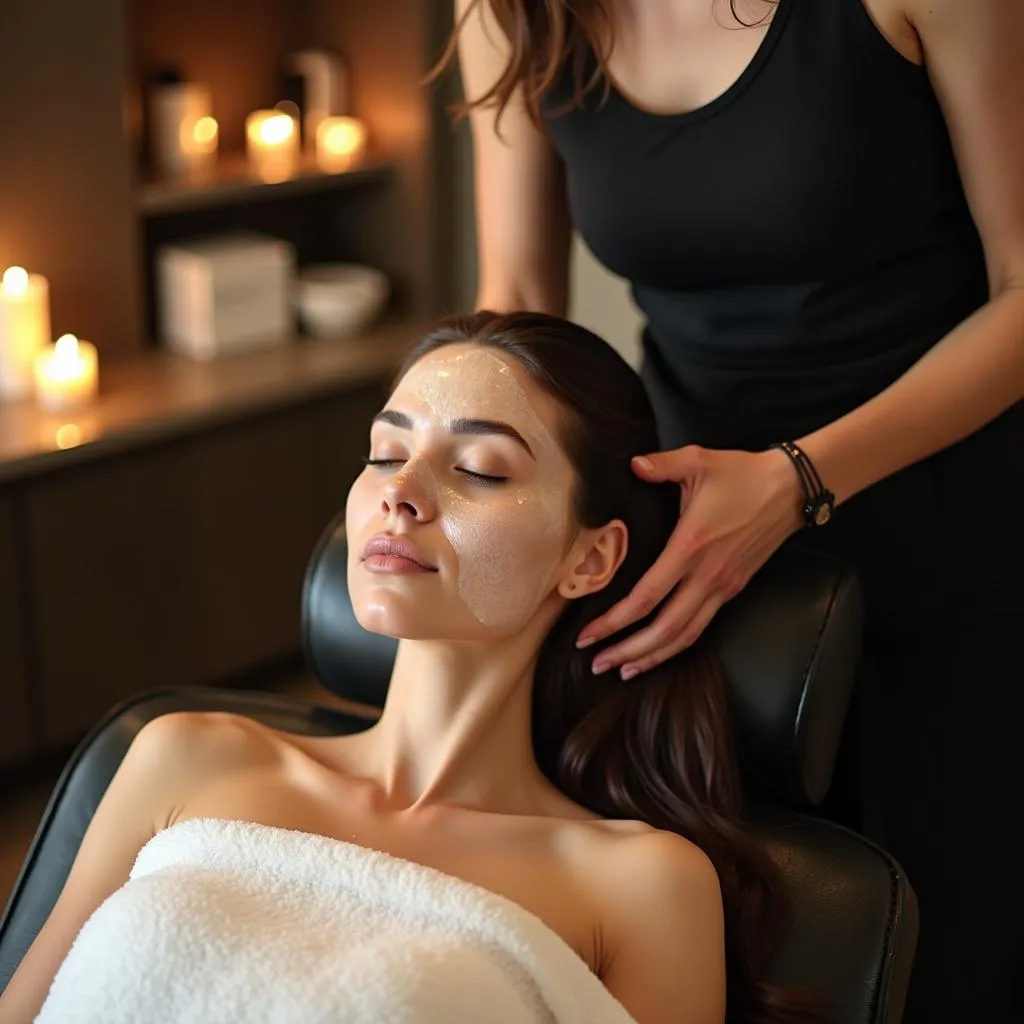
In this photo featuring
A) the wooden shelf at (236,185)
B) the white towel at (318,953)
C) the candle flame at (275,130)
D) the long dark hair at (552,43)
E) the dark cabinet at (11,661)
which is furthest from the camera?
the candle flame at (275,130)

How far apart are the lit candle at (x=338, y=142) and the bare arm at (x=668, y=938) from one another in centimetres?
241

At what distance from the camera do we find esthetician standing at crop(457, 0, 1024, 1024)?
54.6 inches

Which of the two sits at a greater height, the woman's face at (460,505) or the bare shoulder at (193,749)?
the woman's face at (460,505)

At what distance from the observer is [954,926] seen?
1592 millimetres

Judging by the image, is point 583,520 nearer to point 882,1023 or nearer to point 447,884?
point 447,884

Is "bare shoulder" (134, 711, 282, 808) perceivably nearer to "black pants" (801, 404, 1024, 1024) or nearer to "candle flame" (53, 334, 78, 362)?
"black pants" (801, 404, 1024, 1024)

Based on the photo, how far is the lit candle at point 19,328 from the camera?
2.90 m

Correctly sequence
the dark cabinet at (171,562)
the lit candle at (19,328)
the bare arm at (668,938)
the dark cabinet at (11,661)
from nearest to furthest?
the bare arm at (668,938) → the dark cabinet at (11,661) → the dark cabinet at (171,562) → the lit candle at (19,328)

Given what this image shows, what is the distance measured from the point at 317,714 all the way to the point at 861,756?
1.77 ft

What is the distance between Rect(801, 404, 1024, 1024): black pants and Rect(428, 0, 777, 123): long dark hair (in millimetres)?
486

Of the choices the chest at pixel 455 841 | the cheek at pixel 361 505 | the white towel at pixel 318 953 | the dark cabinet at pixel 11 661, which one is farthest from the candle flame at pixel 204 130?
the white towel at pixel 318 953

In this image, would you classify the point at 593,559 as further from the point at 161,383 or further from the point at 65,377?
the point at 161,383

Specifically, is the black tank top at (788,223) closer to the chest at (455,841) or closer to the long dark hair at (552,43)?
the long dark hair at (552,43)

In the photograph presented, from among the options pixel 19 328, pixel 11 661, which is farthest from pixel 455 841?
pixel 19 328
